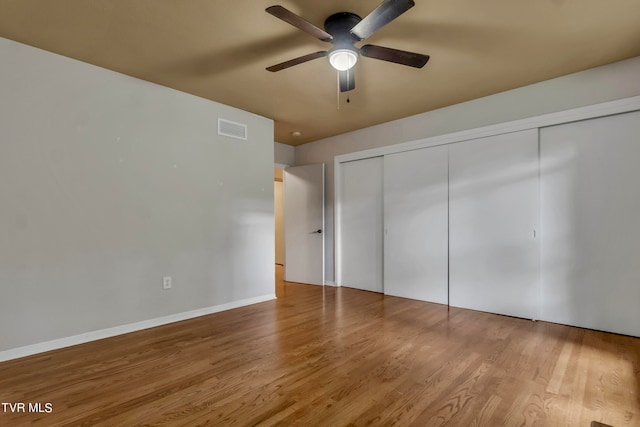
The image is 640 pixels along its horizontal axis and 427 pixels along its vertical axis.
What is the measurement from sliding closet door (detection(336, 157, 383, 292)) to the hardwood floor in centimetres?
156

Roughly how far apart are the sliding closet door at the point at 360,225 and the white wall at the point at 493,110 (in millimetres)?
212

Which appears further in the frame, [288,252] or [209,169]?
[288,252]

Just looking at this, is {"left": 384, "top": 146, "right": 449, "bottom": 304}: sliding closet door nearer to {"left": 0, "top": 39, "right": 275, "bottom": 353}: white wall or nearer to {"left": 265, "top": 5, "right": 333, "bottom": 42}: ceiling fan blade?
{"left": 0, "top": 39, "right": 275, "bottom": 353}: white wall

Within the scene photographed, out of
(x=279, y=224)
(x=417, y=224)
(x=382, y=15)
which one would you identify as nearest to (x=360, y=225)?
(x=417, y=224)

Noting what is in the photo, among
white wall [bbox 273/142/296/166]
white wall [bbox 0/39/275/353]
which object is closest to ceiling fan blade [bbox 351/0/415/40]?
white wall [bbox 0/39/275/353]

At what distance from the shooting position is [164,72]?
10.2 ft

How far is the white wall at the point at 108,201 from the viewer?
8.46 ft

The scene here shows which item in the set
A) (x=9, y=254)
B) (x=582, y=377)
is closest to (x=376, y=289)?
(x=582, y=377)

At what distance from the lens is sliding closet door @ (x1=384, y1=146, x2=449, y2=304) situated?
4109 mm

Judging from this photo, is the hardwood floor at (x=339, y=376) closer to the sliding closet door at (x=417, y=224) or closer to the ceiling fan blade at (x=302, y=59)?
the sliding closet door at (x=417, y=224)

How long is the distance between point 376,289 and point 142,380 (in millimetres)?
3400

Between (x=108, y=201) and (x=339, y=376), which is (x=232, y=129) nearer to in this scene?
(x=108, y=201)

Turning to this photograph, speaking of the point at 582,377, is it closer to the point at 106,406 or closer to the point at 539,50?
the point at 539,50

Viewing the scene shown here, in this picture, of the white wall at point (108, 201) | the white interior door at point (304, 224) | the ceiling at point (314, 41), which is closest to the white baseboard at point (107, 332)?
the white wall at point (108, 201)
